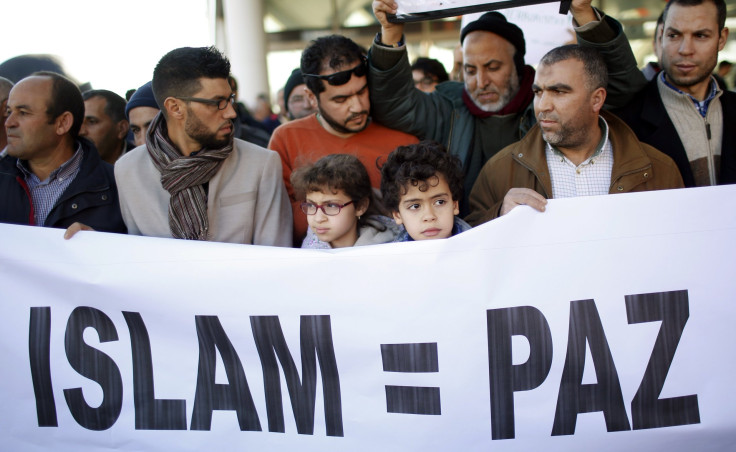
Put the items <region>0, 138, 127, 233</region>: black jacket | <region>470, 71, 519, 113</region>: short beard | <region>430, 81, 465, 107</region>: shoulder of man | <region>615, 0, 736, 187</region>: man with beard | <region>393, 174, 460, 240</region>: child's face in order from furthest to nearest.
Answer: <region>430, 81, 465, 107</region>: shoulder of man, <region>470, 71, 519, 113</region>: short beard, <region>615, 0, 736, 187</region>: man with beard, <region>0, 138, 127, 233</region>: black jacket, <region>393, 174, 460, 240</region>: child's face

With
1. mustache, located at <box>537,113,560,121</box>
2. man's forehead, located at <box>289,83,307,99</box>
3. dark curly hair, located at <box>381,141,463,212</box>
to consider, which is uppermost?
man's forehead, located at <box>289,83,307,99</box>

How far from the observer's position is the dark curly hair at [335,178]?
2922 millimetres

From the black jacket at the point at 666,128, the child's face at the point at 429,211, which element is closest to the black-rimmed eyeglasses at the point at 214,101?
the child's face at the point at 429,211

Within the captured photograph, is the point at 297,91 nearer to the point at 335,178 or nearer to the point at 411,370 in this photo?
the point at 335,178

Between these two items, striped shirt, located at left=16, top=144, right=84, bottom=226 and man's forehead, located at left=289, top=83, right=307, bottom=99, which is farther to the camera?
man's forehead, located at left=289, top=83, right=307, bottom=99

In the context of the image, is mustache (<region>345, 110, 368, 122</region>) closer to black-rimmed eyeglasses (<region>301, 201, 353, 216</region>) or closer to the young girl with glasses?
the young girl with glasses

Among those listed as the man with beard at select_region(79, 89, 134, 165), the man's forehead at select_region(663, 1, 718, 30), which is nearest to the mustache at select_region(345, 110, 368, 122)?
the man's forehead at select_region(663, 1, 718, 30)

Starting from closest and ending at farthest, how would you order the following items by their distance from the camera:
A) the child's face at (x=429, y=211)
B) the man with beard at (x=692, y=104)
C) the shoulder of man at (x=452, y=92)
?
the child's face at (x=429, y=211)
the man with beard at (x=692, y=104)
the shoulder of man at (x=452, y=92)

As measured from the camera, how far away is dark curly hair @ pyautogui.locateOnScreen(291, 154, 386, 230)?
115 inches

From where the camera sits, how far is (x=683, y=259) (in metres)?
2.42

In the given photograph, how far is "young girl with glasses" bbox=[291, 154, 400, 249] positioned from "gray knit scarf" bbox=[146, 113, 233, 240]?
40 centimetres

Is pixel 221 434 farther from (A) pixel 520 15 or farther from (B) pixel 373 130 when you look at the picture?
(A) pixel 520 15

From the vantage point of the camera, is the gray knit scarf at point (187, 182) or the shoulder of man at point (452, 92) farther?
the shoulder of man at point (452, 92)

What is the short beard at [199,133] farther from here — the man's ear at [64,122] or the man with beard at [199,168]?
the man's ear at [64,122]
